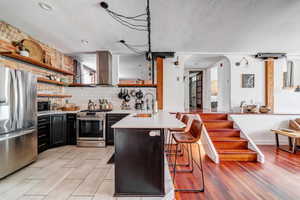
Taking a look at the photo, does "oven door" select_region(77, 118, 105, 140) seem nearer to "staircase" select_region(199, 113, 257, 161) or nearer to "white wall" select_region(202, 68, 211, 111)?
"staircase" select_region(199, 113, 257, 161)

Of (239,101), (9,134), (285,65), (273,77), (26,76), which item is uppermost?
(285,65)

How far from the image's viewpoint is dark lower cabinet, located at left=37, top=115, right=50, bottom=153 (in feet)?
9.61

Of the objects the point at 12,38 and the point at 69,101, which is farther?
the point at 69,101

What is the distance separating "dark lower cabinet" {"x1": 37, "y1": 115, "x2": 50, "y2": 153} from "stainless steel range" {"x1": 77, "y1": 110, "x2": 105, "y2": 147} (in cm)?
65

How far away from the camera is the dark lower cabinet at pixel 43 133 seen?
293 centimetres

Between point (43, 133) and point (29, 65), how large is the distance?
1.61 m

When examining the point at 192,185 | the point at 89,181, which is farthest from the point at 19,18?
the point at 192,185

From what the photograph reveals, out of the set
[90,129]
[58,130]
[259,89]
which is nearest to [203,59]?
[259,89]

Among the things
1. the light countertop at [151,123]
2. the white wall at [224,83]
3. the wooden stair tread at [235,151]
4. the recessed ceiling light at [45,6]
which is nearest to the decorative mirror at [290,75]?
the white wall at [224,83]

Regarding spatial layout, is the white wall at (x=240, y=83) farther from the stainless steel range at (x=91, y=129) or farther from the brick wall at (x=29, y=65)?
the brick wall at (x=29, y=65)

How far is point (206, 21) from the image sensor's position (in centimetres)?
258

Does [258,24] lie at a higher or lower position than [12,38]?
higher

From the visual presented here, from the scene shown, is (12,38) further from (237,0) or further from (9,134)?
(237,0)

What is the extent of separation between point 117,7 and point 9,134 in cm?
262
